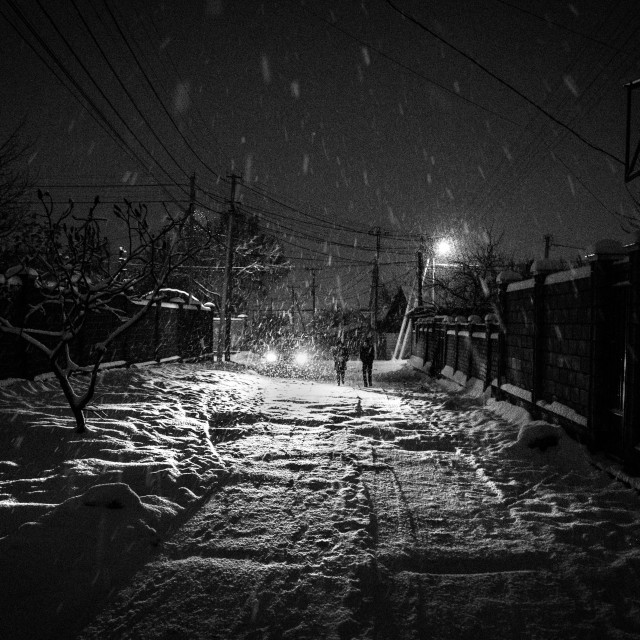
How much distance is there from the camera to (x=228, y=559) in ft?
9.70

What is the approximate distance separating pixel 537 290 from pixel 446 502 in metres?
4.70

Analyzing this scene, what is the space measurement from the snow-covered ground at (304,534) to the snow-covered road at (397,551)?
1cm

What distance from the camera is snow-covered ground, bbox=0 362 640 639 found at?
2.37 meters

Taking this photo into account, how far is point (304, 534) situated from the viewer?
11.0ft

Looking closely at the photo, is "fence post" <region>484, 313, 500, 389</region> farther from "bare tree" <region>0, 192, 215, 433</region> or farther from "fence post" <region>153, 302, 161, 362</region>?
"fence post" <region>153, 302, 161, 362</region>

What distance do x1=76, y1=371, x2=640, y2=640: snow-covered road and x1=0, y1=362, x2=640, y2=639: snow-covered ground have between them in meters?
0.01

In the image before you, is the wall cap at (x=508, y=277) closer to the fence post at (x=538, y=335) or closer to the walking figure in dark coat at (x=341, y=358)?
the fence post at (x=538, y=335)

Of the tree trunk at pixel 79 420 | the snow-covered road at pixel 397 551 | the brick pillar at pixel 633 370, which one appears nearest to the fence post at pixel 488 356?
the snow-covered road at pixel 397 551

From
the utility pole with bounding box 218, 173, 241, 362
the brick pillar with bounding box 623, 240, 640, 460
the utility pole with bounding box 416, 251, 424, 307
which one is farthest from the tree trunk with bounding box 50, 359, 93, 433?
the utility pole with bounding box 416, 251, 424, 307

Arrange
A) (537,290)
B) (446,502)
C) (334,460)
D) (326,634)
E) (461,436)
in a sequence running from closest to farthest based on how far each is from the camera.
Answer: (326,634) → (446,502) → (334,460) → (461,436) → (537,290)

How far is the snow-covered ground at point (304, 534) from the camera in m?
2.37

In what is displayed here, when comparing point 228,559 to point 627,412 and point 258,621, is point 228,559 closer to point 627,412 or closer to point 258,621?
point 258,621

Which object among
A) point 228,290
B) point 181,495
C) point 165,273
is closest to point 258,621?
point 181,495

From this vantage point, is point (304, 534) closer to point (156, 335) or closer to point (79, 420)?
point (79, 420)
